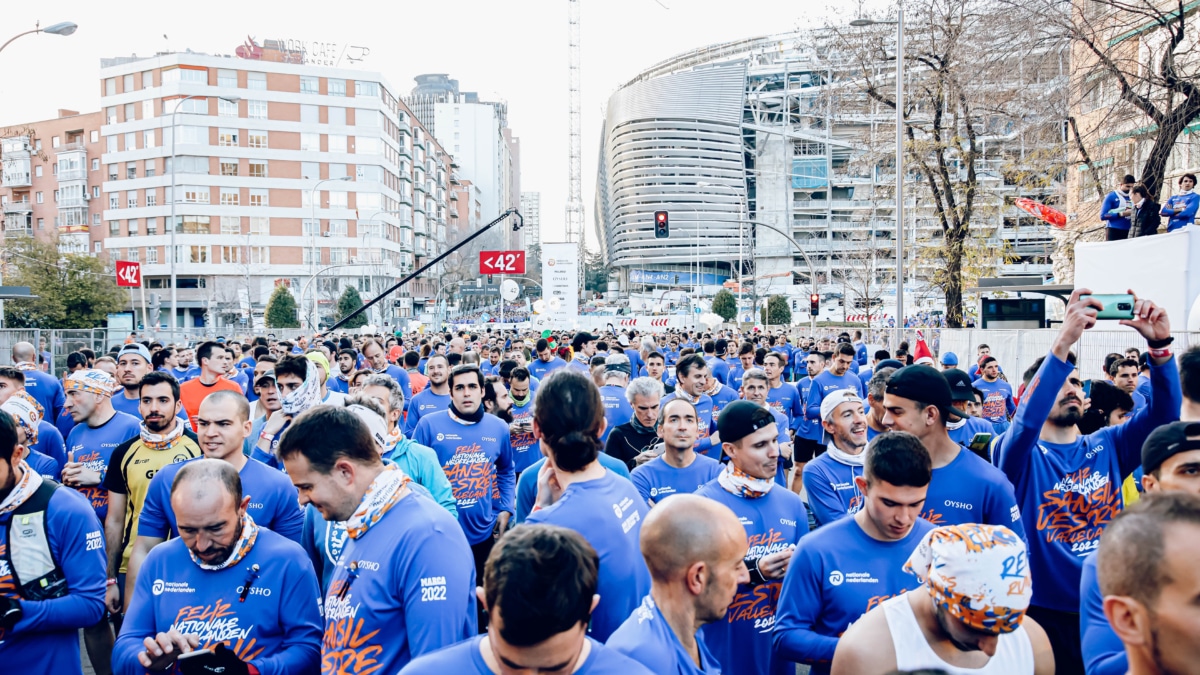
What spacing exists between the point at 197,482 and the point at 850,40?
88.8 feet

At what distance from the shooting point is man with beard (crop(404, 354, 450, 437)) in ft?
30.0

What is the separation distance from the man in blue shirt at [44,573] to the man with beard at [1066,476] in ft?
14.4

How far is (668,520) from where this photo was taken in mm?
2629

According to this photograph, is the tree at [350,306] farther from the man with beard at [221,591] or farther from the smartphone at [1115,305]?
the smartphone at [1115,305]

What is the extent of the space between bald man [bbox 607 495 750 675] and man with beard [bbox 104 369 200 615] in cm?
404

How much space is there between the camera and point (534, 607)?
1990mm

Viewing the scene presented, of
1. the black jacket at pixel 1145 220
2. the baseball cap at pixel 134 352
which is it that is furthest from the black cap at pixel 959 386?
the black jacket at pixel 1145 220

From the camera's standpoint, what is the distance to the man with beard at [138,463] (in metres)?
5.47

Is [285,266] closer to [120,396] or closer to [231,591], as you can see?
[120,396]

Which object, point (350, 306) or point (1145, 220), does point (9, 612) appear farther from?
point (350, 306)

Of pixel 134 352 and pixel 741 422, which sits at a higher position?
pixel 134 352

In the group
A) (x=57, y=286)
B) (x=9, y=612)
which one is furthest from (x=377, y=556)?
(x=57, y=286)

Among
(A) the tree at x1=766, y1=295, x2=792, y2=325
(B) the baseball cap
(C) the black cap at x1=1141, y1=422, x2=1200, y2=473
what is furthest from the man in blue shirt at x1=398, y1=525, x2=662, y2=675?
(A) the tree at x1=766, y1=295, x2=792, y2=325

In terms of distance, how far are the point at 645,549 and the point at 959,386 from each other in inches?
115
